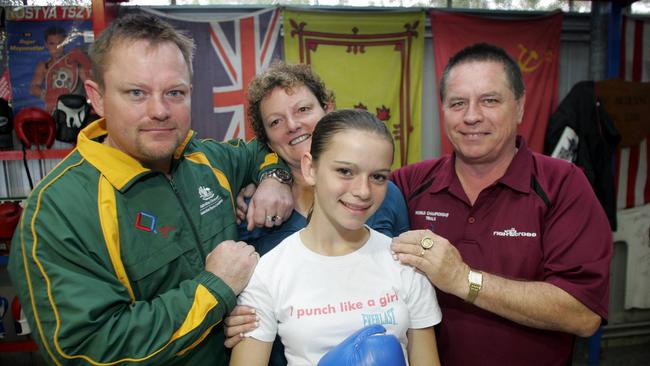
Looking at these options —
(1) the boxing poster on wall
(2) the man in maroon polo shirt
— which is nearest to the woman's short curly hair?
(2) the man in maroon polo shirt

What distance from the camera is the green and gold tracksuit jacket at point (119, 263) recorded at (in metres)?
1.07

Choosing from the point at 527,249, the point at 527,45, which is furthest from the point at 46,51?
the point at 527,45

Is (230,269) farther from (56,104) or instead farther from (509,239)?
(56,104)

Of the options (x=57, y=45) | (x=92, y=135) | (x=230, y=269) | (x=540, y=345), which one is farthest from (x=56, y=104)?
(x=540, y=345)

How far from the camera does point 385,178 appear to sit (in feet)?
4.16

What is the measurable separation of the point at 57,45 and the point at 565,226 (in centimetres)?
363

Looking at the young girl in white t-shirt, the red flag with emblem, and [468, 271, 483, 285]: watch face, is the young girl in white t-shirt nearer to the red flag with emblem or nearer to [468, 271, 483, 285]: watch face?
[468, 271, 483, 285]: watch face

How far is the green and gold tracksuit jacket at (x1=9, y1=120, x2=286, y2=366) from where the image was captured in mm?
1074

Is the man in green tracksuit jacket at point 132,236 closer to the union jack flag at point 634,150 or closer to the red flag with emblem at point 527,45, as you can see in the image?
the red flag with emblem at point 527,45

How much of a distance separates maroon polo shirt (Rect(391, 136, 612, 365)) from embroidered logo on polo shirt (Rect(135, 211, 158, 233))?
1.09 m

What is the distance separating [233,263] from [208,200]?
31 cm

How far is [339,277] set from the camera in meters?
1.26

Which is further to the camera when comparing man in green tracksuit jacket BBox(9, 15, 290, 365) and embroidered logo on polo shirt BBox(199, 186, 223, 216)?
embroidered logo on polo shirt BBox(199, 186, 223, 216)

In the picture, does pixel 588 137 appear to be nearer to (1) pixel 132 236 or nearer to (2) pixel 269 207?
(2) pixel 269 207
